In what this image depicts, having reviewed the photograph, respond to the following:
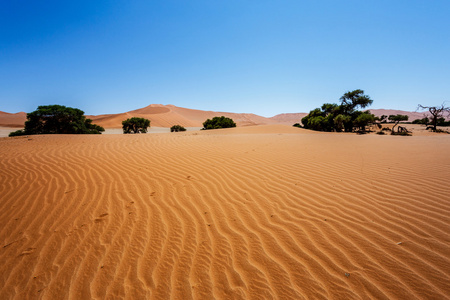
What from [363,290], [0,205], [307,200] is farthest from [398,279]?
[0,205]

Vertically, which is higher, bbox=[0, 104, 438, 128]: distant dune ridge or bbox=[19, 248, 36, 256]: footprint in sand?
bbox=[0, 104, 438, 128]: distant dune ridge

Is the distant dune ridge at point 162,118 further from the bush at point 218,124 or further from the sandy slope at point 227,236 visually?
the sandy slope at point 227,236

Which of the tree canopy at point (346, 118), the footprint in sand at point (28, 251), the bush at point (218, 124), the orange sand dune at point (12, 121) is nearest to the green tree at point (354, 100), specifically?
the tree canopy at point (346, 118)

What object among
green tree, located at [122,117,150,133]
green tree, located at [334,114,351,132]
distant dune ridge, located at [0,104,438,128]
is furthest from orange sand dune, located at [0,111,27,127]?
green tree, located at [334,114,351,132]

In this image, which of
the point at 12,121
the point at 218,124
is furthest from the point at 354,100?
the point at 12,121

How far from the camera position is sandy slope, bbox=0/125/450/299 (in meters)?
1.65

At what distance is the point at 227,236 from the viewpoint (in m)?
2.26

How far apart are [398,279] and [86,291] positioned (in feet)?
9.21

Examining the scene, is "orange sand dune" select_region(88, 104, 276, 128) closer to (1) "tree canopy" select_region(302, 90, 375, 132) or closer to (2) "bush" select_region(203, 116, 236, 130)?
(2) "bush" select_region(203, 116, 236, 130)

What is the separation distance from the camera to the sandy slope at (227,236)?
1.65m

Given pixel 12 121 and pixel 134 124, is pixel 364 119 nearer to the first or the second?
pixel 134 124

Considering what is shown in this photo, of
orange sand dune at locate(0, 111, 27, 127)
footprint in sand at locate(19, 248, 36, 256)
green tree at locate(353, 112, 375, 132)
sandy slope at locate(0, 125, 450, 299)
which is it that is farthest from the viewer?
orange sand dune at locate(0, 111, 27, 127)

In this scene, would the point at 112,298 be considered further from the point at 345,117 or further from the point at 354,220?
the point at 345,117

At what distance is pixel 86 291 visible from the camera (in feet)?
5.39
